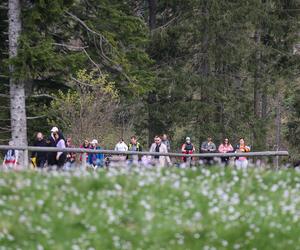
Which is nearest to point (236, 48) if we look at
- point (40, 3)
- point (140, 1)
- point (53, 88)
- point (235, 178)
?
point (140, 1)

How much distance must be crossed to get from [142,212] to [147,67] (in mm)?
28528

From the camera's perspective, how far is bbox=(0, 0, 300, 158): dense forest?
1025 inches

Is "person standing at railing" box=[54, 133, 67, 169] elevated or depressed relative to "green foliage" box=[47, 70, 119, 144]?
depressed

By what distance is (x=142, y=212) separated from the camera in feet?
26.9

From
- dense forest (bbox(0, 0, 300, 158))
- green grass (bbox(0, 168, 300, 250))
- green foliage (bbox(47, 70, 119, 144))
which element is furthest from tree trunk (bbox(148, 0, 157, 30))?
green grass (bbox(0, 168, 300, 250))

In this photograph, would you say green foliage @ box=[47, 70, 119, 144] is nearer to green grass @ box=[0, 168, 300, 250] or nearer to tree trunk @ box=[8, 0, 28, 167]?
tree trunk @ box=[8, 0, 28, 167]

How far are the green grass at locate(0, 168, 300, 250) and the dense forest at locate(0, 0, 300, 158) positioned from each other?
16101 millimetres

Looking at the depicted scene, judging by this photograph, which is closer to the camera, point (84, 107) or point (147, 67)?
point (84, 107)

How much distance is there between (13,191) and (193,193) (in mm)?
2147

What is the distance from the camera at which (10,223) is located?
7.80 meters

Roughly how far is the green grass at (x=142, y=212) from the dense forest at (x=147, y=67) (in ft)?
52.8

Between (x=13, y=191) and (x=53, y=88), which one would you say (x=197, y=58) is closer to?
(x=53, y=88)

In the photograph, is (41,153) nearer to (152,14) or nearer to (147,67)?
(147,67)

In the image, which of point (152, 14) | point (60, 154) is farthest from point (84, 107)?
point (152, 14)
